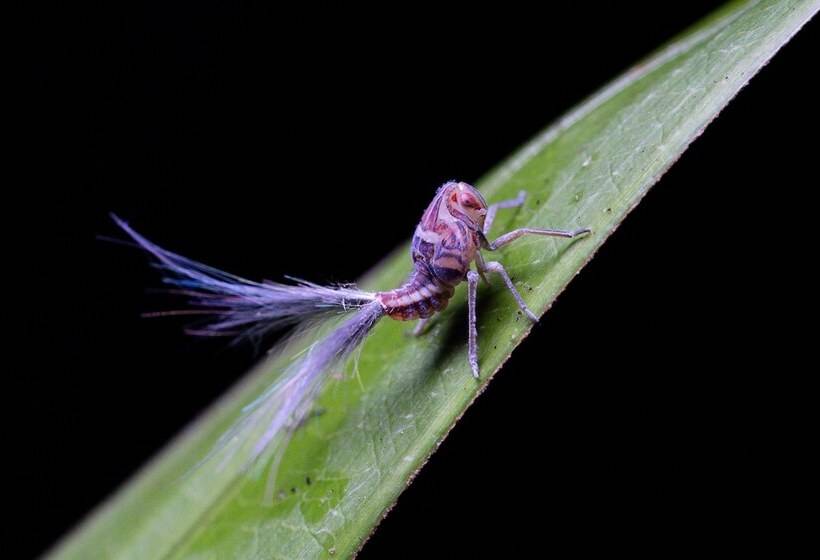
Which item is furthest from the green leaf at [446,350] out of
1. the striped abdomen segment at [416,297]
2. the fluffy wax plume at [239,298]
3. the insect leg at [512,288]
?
the fluffy wax plume at [239,298]

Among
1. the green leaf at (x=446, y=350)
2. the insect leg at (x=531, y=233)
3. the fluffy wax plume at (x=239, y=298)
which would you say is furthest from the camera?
the fluffy wax plume at (x=239, y=298)

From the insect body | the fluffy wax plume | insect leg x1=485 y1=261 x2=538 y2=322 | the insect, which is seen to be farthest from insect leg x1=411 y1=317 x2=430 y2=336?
insect leg x1=485 y1=261 x2=538 y2=322

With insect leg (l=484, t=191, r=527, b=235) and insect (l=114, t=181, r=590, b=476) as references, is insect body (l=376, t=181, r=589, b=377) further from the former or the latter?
insect leg (l=484, t=191, r=527, b=235)

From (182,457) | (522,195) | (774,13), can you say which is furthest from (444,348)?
(182,457)

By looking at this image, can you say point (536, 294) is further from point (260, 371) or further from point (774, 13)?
point (260, 371)

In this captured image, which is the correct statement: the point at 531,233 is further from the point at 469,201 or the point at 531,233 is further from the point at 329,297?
the point at 329,297

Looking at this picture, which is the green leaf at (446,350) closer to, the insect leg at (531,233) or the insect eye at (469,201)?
the insect leg at (531,233)
